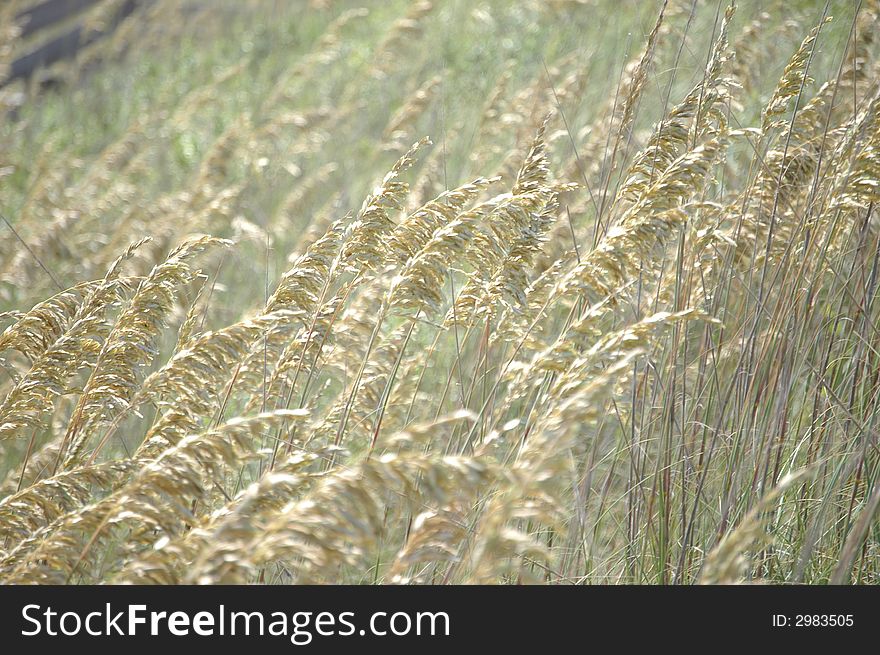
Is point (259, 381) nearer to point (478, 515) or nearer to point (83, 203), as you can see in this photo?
point (478, 515)

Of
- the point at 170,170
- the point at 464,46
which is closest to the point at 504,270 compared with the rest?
the point at 170,170

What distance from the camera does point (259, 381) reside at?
256 centimetres

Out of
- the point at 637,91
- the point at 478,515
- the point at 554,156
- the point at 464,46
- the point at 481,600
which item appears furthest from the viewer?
the point at 464,46

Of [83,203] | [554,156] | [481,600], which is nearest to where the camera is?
[481,600]

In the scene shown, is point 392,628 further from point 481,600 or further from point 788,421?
point 788,421

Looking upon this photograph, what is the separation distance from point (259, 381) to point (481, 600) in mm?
1216

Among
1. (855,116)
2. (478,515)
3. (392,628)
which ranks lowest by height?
(392,628)

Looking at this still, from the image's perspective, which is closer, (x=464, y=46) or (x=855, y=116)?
(x=855, y=116)

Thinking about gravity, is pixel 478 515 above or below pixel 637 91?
below

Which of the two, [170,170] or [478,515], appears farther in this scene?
[170,170]

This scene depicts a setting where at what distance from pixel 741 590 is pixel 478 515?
2.14ft

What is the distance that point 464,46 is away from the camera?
7.39 meters

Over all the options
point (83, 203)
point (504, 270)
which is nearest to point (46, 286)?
point (83, 203)

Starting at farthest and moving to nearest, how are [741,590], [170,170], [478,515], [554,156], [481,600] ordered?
[170,170] → [554,156] → [478,515] → [741,590] → [481,600]
